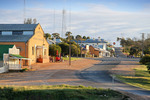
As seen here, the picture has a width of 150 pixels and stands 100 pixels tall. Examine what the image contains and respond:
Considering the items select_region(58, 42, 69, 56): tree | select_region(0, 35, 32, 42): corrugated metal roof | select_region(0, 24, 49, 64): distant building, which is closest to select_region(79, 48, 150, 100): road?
select_region(0, 24, 49, 64): distant building

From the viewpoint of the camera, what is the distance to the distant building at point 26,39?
122ft

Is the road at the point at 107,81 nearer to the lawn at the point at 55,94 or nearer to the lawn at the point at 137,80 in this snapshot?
the lawn at the point at 137,80

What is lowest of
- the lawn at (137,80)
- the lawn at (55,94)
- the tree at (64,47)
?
the lawn at (137,80)

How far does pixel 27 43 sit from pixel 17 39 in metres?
2.36

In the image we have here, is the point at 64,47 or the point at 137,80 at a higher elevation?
the point at 64,47

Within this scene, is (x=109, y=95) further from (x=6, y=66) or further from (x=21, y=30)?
(x=21, y=30)

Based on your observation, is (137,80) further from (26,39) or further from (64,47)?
(64,47)

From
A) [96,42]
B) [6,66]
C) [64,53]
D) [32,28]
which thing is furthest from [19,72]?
[96,42]

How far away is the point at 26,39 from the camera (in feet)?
125

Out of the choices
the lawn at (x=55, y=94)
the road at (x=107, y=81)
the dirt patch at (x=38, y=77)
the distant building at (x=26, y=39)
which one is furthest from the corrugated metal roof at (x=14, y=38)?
the lawn at (x=55, y=94)

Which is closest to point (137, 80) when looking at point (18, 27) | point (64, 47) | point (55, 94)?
point (55, 94)

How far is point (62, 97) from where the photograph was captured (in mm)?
14711

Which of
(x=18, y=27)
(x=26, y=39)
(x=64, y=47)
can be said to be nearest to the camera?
(x=26, y=39)

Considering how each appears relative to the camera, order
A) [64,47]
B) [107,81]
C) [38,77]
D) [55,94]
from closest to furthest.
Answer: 1. [55,94]
2. [107,81]
3. [38,77]
4. [64,47]
